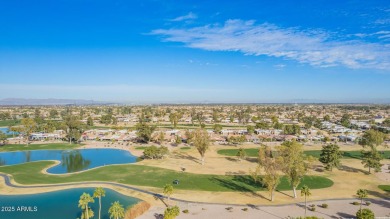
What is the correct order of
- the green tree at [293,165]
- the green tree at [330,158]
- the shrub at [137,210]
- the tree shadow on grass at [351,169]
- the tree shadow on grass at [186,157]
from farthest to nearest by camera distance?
1. the tree shadow on grass at [186,157]
2. the tree shadow on grass at [351,169]
3. the green tree at [330,158]
4. the green tree at [293,165]
5. the shrub at [137,210]

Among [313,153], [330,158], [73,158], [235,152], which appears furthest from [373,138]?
[73,158]

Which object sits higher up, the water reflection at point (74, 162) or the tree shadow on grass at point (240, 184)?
the tree shadow on grass at point (240, 184)

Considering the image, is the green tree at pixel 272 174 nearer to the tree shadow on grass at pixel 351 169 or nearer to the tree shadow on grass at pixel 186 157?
the tree shadow on grass at pixel 351 169

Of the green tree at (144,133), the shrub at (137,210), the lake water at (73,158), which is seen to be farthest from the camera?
the green tree at (144,133)

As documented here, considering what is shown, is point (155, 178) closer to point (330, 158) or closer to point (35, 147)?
point (330, 158)

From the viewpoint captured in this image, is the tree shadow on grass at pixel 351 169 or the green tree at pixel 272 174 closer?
the green tree at pixel 272 174

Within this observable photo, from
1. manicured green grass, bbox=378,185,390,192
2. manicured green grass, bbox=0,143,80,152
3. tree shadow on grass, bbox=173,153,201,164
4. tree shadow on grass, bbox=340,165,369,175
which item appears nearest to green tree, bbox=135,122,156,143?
manicured green grass, bbox=0,143,80,152

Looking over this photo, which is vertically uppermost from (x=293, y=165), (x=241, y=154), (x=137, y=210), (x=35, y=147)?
(x=293, y=165)

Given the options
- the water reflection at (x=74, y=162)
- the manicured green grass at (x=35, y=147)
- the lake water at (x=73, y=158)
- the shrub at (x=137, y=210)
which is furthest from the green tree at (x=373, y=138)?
the manicured green grass at (x=35, y=147)
